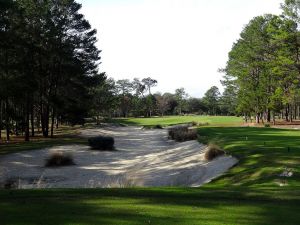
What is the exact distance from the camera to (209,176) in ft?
61.3

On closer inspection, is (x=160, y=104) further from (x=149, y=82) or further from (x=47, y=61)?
(x=47, y=61)

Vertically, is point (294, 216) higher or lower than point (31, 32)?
lower

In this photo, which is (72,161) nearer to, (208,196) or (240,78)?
(208,196)

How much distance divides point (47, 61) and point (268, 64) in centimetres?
2761

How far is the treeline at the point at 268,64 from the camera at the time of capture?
53031 millimetres

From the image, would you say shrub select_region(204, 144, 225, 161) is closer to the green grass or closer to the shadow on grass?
the shadow on grass

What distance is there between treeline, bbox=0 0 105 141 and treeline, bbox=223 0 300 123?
22892mm

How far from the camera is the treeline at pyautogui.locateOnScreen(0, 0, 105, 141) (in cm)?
3900

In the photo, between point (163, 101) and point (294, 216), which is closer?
point (294, 216)

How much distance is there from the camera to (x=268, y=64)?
5641 cm

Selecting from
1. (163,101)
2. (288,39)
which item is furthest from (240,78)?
(163,101)

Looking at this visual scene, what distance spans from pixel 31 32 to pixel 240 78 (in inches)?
1510

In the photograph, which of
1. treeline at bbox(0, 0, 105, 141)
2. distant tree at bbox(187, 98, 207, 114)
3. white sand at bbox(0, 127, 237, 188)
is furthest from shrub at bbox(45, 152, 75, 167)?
distant tree at bbox(187, 98, 207, 114)

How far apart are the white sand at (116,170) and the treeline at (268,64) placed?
2769 centimetres
